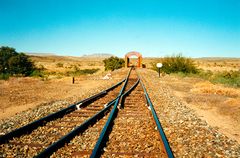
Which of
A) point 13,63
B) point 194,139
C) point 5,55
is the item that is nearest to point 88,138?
point 194,139

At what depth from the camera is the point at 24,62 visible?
123 ft

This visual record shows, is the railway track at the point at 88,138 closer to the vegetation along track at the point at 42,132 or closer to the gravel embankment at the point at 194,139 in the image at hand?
the vegetation along track at the point at 42,132

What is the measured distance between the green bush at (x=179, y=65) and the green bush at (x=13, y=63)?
2030 cm

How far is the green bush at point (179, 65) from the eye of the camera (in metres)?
34.5

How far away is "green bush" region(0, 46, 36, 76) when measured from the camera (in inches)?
1321

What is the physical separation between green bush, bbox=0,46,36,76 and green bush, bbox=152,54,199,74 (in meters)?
20.3

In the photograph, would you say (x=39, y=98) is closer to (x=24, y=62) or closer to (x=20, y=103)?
(x=20, y=103)

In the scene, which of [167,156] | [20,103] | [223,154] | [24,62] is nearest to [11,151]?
[167,156]

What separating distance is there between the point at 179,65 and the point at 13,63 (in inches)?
953

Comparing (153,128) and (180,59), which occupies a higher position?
(180,59)

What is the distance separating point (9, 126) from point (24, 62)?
32.7 meters

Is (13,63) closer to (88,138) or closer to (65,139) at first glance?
(88,138)

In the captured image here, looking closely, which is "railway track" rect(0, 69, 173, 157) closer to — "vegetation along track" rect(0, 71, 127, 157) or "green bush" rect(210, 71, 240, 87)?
"vegetation along track" rect(0, 71, 127, 157)

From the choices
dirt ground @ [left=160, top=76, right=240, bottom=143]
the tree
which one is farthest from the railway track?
the tree
